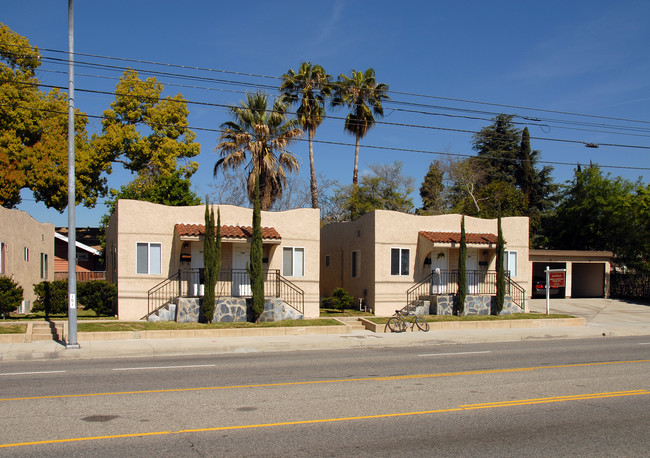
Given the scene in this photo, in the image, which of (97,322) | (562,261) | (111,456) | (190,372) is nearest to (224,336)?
(97,322)

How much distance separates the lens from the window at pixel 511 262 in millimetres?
27891

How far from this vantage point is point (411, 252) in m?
26.2

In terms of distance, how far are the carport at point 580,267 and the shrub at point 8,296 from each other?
2381 cm

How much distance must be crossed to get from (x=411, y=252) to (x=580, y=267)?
667 inches

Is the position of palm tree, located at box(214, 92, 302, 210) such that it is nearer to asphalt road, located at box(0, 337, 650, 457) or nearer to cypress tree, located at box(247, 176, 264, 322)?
cypress tree, located at box(247, 176, 264, 322)

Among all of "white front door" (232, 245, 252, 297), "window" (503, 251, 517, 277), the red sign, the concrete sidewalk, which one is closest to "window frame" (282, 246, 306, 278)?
"white front door" (232, 245, 252, 297)

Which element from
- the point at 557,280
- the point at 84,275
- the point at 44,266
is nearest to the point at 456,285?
the point at 557,280

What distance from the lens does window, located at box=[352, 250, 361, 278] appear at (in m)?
27.5

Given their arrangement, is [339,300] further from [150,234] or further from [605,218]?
[605,218]

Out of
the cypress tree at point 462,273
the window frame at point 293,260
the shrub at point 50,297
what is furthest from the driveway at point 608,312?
the shrub at point 50,297

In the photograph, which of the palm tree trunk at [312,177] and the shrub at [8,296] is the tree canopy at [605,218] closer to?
the palm tree trunk at [312,177]

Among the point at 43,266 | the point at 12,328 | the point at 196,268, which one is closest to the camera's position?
the point at 12,328

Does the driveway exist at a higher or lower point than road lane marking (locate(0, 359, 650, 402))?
lower

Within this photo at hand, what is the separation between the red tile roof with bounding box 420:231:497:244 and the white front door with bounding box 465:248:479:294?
0.90m
